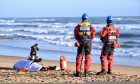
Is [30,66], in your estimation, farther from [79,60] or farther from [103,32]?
[103,32]

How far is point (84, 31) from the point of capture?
40.8ft

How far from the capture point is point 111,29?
13.0 m

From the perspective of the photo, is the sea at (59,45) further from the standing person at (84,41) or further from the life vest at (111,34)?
the standing person at (84,41)

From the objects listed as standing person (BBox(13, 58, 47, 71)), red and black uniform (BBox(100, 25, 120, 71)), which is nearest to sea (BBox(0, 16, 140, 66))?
standing person (BBox(13, 58, 47, 71))

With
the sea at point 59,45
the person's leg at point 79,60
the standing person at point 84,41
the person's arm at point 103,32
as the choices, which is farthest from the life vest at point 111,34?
the sea at point 59,45

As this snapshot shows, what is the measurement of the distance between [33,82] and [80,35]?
2.21m

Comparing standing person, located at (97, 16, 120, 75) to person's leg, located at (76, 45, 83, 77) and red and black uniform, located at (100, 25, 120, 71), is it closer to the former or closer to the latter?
red and black uniform, located at (100, 25, 120, 71)

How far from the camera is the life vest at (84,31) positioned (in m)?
12.4

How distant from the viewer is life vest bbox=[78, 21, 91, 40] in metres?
12.4

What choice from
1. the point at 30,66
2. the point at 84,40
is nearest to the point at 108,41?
the point at 84,40

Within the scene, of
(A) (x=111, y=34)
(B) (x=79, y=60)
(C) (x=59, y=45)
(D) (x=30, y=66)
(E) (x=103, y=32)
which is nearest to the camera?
(B) (x=79, y=60)

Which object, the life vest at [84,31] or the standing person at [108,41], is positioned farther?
the standing person at [108,41]

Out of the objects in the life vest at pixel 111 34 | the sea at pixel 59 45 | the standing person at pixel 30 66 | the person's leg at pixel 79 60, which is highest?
the life vest at pixel 111 34

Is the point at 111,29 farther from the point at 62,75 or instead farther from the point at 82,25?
the point at 62,75
